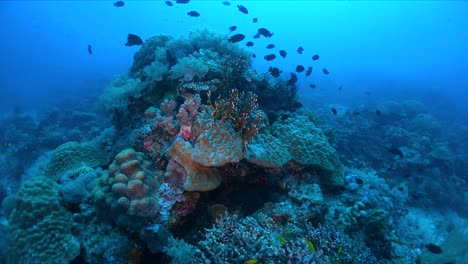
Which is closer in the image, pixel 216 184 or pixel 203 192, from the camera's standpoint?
pixel 216 184

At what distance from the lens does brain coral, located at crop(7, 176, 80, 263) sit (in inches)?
145

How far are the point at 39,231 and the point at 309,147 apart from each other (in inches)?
205

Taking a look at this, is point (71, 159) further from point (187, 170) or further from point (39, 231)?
point (187, 170)

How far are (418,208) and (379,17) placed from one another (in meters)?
168

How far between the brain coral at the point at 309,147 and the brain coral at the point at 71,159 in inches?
164

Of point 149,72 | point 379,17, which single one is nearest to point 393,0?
point 379,17

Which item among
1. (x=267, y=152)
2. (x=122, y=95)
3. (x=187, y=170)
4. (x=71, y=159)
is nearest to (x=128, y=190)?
(x=187, y=170)

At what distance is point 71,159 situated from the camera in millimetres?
5836

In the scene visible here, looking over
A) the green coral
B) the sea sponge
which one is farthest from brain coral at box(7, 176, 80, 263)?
the green coral

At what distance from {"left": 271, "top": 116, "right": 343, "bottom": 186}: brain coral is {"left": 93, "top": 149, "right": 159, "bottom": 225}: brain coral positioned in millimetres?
3110

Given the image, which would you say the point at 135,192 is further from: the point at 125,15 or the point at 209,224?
the point at 125,15

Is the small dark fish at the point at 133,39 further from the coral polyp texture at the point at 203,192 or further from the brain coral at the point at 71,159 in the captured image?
the brain coral at the point at 71,159

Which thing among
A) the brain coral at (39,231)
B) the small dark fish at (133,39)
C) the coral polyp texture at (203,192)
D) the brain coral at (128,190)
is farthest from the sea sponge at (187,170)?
the small dark fish at (133,39)

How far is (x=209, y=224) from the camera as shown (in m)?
4.52
